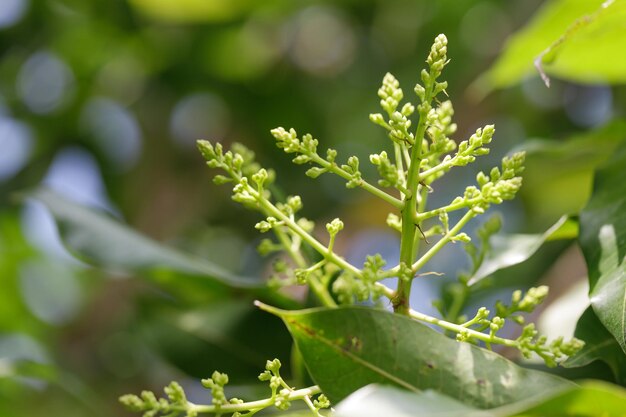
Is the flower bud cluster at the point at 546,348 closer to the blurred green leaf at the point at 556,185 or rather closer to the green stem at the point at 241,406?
the green stem at the point at 241,406

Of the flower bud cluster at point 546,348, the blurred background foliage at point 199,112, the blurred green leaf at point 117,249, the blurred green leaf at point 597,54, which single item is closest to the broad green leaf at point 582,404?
the flower bud cluster at point 546,348

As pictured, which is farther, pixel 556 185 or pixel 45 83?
pixel 45 83

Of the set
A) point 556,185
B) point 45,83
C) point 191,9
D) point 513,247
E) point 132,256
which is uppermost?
point 45,83

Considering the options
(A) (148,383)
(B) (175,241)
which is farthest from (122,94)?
(A) (148,383)

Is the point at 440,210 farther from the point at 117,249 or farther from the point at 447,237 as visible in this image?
the point at 117,249

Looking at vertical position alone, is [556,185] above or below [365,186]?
above

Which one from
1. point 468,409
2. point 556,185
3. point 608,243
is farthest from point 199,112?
point 468,409

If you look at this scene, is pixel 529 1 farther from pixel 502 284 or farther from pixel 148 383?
pixel 148 383

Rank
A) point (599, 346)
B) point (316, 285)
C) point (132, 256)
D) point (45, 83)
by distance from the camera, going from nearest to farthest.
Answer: point (599, 346) < point (316, 285) < point (132, 256) < point (45, 83)
